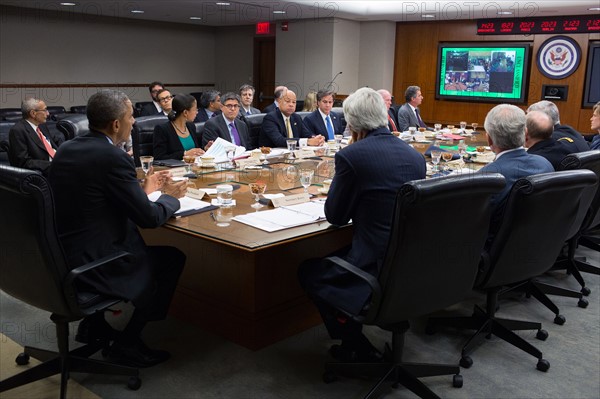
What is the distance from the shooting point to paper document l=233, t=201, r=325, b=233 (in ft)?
8.40

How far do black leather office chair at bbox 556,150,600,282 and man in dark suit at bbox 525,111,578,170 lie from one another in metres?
0.26

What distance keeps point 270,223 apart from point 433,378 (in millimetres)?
1011

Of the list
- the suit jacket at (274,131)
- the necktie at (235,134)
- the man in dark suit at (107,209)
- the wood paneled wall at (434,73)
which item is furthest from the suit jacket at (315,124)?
the wood paneled wall at (434,73)

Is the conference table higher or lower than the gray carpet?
higher

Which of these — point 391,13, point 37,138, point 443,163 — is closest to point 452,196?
point 443,163

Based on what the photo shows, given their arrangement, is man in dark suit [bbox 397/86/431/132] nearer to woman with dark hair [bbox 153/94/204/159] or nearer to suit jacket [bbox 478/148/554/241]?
woman with dark hair [bbox 153/94/204/159]

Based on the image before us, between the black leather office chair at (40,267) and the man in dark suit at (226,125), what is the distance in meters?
2.63

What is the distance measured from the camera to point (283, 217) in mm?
2691

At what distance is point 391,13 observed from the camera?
968 cm

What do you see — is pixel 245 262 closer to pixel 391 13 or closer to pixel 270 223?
pixel 270 223

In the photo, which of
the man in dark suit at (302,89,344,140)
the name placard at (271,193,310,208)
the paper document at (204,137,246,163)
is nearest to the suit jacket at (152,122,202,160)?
the paper document at (204,137,246,163)

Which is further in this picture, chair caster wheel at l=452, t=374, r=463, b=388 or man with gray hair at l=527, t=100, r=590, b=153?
man with gray hair at l=527, t=100, r=590, b=153

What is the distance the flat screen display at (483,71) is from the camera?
9.76 metres

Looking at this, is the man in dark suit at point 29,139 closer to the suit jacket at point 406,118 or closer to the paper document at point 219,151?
the paper document at point 219,151
